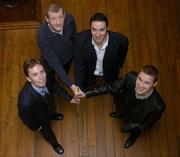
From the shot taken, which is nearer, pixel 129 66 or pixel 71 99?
pixel 71 99

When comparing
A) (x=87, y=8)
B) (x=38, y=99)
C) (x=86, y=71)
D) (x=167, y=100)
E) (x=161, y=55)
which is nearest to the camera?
(x=38, y=99)

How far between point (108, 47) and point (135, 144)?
1.09 metres

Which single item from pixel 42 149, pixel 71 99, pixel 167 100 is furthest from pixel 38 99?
pixel 167 100

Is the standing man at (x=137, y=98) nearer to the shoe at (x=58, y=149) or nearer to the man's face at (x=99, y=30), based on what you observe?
the man's face at (x=99, y=30)

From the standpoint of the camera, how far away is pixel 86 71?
130 inches

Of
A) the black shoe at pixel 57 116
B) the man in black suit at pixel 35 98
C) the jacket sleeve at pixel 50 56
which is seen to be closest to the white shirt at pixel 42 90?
the man in black suit at pixel 35 98

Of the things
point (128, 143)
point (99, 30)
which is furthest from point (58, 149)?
point (99, 30)

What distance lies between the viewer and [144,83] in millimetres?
2646

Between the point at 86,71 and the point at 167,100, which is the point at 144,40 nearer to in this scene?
the point at 167,100

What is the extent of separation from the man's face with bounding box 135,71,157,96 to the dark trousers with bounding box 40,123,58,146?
93 cm

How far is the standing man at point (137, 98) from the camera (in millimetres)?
2662

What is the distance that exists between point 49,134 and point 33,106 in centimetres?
58

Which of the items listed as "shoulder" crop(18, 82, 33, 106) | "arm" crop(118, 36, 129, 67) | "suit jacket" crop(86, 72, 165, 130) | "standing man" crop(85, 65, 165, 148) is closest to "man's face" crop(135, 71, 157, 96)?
"standing man" crop(85, 65, 165, 148)

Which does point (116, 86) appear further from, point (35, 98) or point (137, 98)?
point (35, 98)
